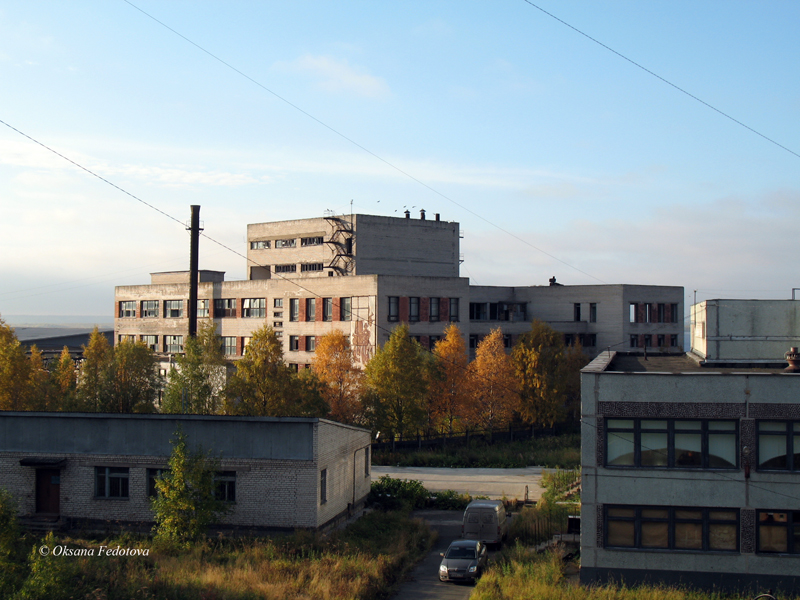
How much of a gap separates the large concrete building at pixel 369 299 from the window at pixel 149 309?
0.33 ft

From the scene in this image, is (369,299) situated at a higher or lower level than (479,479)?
higher

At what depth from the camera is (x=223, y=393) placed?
4250cm

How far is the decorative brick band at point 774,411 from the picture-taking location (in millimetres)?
21312

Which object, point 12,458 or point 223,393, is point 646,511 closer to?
point 12,458

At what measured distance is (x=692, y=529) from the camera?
72.0ft

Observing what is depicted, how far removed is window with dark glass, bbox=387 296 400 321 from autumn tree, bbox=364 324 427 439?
963cm

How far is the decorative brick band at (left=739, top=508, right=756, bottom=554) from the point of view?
21.5m

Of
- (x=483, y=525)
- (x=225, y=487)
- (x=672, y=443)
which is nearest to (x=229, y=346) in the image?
(x=225, y=487)

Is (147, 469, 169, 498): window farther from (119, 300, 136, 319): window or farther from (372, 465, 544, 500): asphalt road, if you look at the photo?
(119, 300, 136, 319): window

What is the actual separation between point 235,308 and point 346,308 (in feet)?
45.1

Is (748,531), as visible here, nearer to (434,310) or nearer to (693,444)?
(693,444)

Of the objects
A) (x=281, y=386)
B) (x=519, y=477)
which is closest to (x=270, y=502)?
(x=281, y=386)

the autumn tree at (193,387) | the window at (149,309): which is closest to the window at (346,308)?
the autumn tree at (193,387)

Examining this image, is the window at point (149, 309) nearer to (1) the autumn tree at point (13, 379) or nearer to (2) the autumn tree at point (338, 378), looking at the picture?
(2) the autumn tree at point (338, 378)
